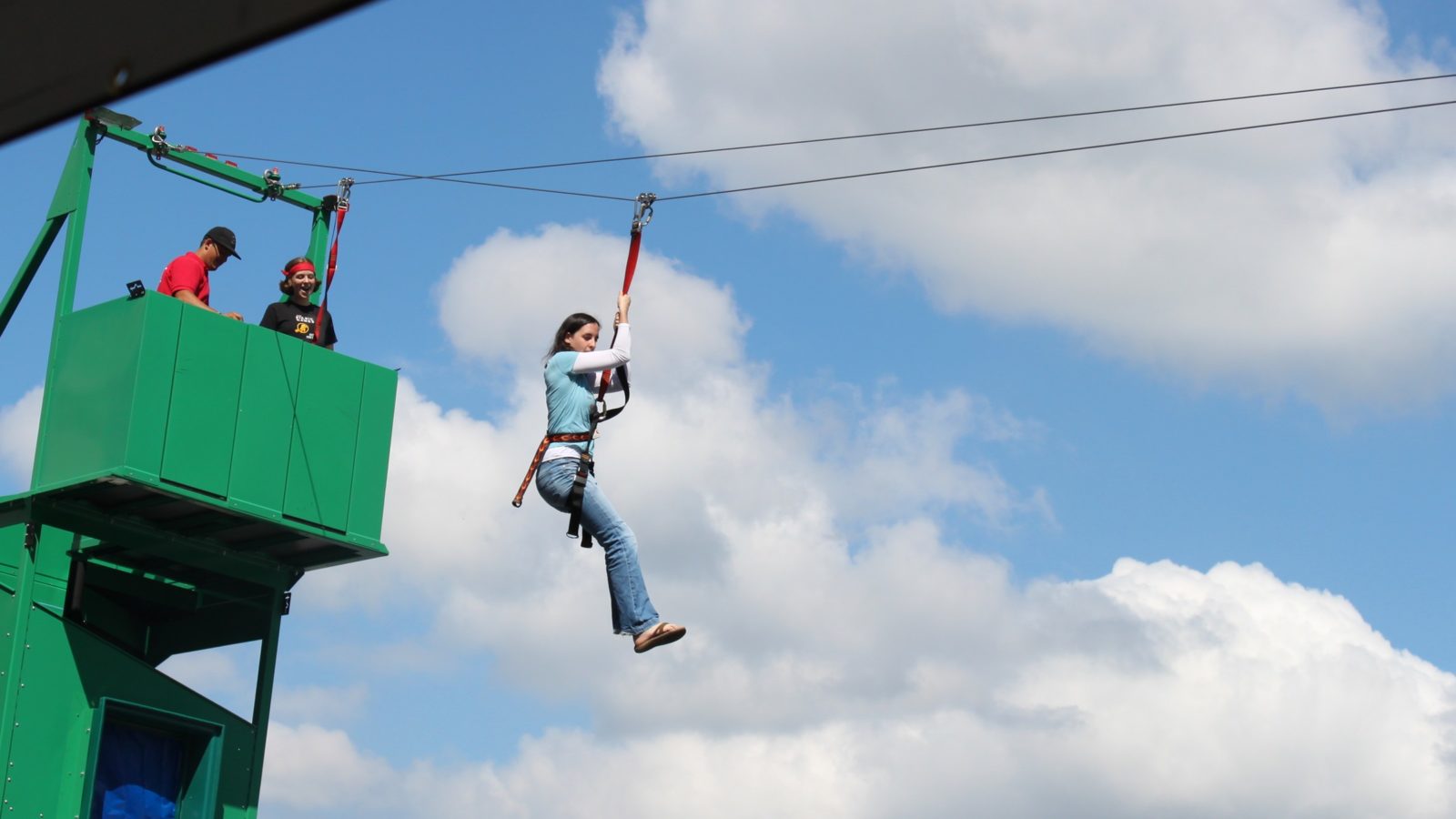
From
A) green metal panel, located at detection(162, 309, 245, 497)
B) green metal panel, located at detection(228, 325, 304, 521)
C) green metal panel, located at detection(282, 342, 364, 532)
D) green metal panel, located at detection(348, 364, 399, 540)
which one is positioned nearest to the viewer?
green metal panel, located at detection(162, 309, 245, 497)

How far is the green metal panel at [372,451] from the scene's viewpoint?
51.6ft

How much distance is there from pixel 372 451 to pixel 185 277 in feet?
8.17

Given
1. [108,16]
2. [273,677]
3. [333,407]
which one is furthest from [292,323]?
[108,16]

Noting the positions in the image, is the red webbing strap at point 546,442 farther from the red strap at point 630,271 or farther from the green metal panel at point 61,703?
the green metal panel at point 61,703

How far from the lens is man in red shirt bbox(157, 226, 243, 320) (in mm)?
14445

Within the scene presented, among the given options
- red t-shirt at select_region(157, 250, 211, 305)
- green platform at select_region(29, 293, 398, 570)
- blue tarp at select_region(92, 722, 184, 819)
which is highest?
red t-shirt at select_region(157, 250, 211, 305)

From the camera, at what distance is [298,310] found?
15.5 metres

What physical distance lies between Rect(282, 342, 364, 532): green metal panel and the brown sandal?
441cm

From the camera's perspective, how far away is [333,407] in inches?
611

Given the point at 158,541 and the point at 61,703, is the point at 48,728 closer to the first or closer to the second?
the point at 61,703

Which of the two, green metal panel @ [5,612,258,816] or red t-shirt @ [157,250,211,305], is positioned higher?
red t-shirt @ [157,250,211,305]

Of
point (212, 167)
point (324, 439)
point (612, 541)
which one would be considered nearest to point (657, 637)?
Answer: point (612, 541)

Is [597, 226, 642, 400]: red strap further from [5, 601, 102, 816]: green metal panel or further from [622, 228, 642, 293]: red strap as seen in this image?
[5, 601, 102, 816]: green metal panel

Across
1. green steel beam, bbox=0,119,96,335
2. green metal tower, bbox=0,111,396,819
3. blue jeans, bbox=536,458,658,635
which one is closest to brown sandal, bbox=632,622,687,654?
blue jeans, bbox=536,458,658,635
